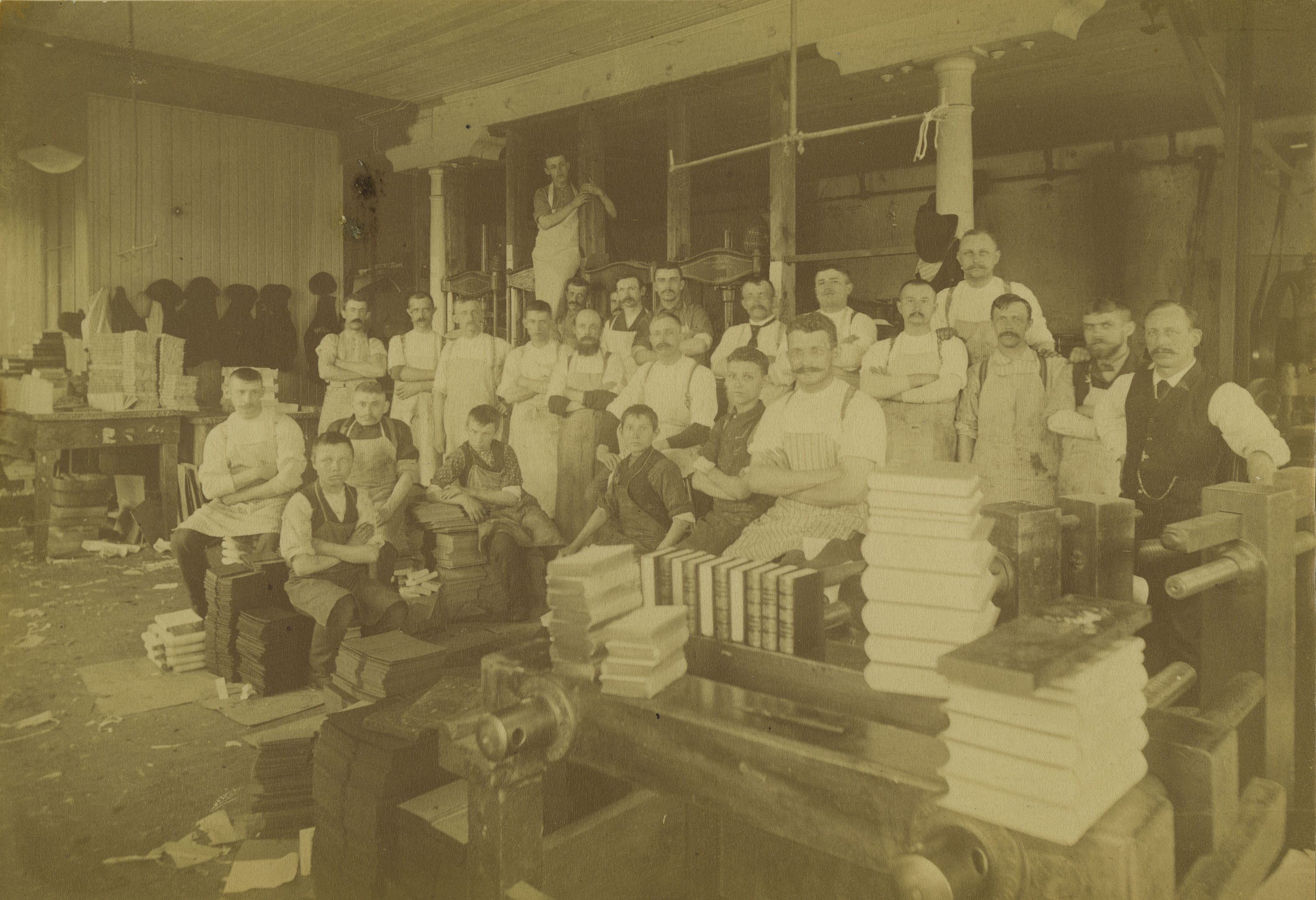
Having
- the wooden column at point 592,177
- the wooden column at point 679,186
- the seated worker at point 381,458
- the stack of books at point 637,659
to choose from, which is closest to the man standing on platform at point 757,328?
the wooden column at point 679,186

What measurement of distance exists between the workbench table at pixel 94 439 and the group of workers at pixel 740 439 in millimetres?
2068

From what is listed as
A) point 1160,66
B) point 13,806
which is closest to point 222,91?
point 13,806

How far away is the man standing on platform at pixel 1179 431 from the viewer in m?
3.74

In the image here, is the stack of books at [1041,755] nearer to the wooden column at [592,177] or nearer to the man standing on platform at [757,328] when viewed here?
the man standing on platform at [757,328]

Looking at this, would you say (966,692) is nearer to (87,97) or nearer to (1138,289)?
(87,97)

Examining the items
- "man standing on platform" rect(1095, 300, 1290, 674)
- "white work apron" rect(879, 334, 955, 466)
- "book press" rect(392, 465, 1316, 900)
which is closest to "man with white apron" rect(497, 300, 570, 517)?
"white work apron" rect(879, 334, 955, 466)

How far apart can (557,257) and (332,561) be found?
3.47 meters

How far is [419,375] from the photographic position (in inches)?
299

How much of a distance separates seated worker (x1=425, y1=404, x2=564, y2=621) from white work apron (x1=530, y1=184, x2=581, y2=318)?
1.78 metres

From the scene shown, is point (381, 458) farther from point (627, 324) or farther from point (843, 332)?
point (843, 332)

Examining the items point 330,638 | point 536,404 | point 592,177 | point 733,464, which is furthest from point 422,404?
point 733,464

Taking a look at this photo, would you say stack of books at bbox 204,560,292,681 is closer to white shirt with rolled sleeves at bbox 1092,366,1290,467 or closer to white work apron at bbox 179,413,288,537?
white work apron at bbox 179,413,288,537

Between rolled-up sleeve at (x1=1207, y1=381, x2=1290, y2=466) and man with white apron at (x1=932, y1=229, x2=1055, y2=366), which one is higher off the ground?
man with white apron at (x1=932, y1=229, x2=1055, y2=366)

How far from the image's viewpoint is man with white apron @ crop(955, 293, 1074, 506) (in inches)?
187
